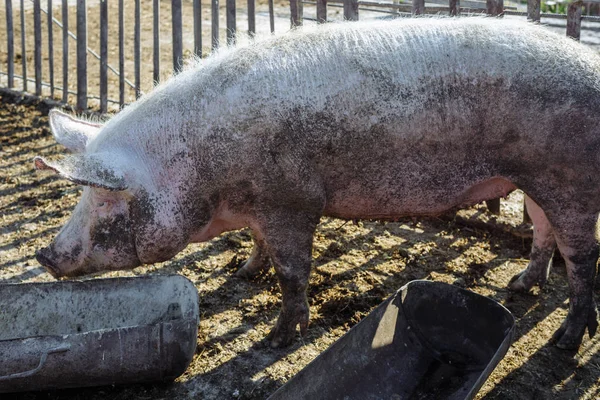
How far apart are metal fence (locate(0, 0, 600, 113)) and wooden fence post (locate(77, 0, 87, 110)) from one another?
0.04 feet

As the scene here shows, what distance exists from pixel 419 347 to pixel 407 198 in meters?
0.88

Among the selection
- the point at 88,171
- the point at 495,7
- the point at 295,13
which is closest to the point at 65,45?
the point at 295,13

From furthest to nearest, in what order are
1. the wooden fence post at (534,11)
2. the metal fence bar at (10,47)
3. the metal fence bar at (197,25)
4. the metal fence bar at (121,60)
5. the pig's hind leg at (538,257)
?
1. the metal fence bar at (10,47)
2. the metal fence bar at (121,60)
3. the metal fence bar at (197,25)
4. the wooden fence post at (534,11)
5. the pig's hind leg at (538,257)

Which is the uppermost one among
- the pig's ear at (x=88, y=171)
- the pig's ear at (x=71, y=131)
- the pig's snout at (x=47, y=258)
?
the pig's ear at (x=71, y=131)

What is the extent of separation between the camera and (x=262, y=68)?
4.32 metres

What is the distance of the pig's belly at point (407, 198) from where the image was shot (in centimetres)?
448

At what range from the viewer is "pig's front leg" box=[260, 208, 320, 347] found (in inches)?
173

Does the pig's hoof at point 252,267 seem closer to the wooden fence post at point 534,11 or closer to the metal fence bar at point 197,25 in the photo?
the wooden fence post at point 534,11

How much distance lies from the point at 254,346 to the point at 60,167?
168 centimetres

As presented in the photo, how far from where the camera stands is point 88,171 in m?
4.00

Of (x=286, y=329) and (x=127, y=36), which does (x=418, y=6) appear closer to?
(x=286, y=329)

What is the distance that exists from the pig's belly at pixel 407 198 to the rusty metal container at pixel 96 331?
3.47ft

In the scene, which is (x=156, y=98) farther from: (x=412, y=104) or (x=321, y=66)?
(x=412, y=104)

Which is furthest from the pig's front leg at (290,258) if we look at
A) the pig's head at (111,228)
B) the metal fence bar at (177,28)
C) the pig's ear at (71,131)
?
the metal fence bar at (177,28)
